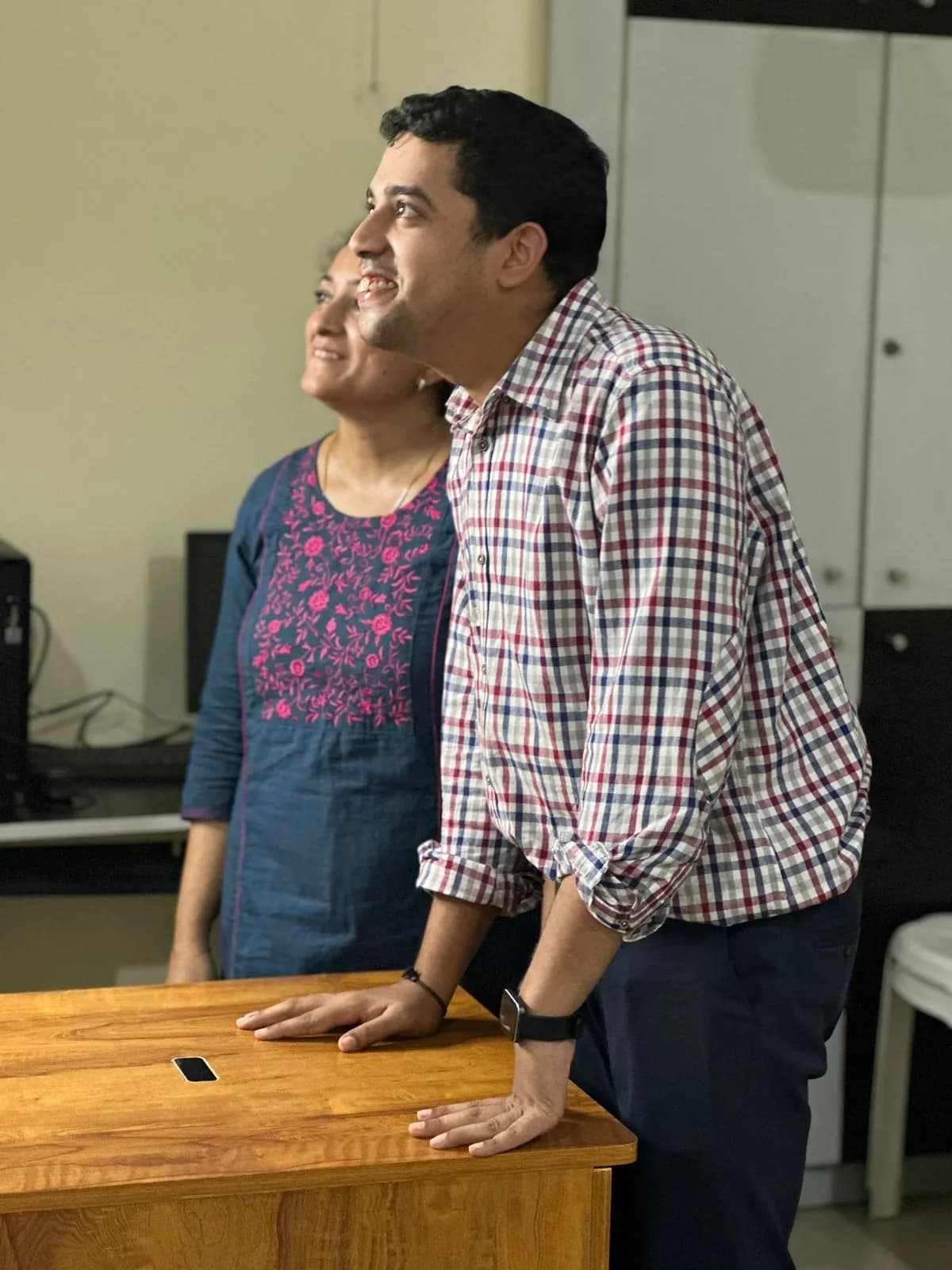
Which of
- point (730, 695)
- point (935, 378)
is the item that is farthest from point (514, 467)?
point (935, 378)

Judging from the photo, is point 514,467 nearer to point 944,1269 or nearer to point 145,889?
point 145,889

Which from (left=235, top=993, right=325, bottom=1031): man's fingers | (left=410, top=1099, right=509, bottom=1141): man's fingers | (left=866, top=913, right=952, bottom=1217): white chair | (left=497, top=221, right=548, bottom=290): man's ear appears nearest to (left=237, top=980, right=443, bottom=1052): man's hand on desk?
(left=235, top=993, right=325, bottom=1031): man's fingers

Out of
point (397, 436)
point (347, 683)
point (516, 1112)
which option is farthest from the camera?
point (397, 436)

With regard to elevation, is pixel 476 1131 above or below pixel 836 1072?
above

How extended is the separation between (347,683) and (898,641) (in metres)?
1.39

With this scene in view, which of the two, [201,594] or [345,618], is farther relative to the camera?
[201,594]

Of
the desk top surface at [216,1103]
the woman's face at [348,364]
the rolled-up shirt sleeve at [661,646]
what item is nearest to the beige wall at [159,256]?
the woman's face at [348,364]

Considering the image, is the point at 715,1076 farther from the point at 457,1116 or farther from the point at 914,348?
the point at 914,348

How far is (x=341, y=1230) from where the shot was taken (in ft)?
4.16

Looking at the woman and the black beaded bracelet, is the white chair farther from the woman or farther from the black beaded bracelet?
the black beaded bracelet

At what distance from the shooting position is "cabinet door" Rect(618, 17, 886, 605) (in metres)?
2.76

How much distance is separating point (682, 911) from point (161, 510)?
6.65 ft

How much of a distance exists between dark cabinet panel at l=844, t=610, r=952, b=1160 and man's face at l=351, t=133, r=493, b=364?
5.59ft

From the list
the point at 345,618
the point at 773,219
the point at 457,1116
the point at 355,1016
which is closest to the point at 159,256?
the point at 773,219
